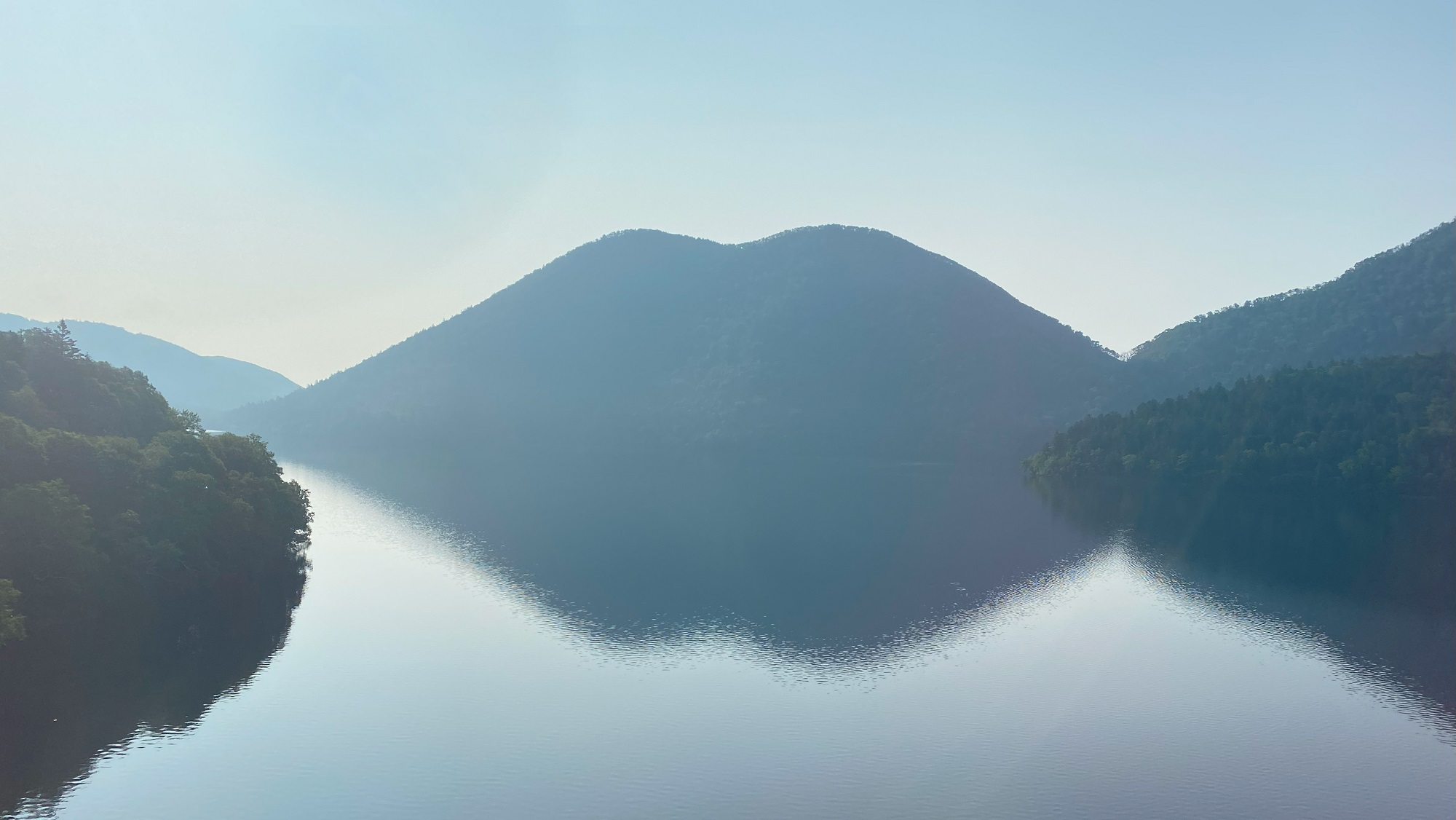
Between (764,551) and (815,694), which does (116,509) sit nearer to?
(815,694)

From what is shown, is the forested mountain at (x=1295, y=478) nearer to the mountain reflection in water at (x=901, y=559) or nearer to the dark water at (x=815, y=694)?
the mountain reflection in water at (x=901, y=559)

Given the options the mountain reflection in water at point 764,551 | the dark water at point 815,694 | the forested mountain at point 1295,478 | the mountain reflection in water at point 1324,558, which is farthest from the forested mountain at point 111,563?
the forested mountain at point 1295,478

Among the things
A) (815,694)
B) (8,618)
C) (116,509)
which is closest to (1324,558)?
(815,694)

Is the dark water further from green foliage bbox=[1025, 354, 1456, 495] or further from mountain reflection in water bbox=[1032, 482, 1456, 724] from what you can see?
green foliage bbox=[1025, 354, 1456, 495]

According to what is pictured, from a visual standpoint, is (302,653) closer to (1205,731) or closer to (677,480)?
(1205,731)

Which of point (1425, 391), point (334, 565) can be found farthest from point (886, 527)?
point (1425, 391)

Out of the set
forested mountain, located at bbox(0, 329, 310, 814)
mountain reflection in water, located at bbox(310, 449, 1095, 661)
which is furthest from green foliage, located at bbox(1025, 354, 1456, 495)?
forested mountain, located at bbox(0, 329, 310, 814)
